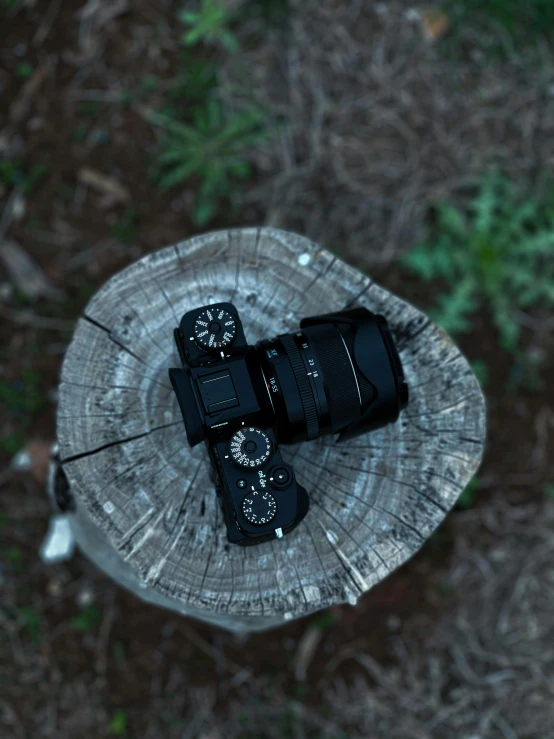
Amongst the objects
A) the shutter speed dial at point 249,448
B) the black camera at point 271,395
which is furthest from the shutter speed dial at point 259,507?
the shutter speed dial at point 249,448

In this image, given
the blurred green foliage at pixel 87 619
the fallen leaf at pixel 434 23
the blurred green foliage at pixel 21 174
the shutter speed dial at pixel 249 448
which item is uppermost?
the fallen leaf at pixel 434 23

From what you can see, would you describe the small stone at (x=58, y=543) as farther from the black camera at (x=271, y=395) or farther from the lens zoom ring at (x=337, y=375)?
the lens zoom ring at (x=337, y=375)

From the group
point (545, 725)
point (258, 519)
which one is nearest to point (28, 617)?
point (258, 519)

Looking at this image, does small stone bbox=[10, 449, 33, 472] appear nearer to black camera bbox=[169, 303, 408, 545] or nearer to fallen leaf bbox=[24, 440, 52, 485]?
fallen leaf bbox=[24, 440, 52, 485]

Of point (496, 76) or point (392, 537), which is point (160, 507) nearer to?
point (392, 537)

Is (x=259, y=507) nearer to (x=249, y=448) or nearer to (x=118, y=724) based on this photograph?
(x=249, y=448)

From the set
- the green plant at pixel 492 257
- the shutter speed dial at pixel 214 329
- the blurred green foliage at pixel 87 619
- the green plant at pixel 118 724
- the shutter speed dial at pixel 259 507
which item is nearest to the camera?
the shutter speed dial at pixel 259 507

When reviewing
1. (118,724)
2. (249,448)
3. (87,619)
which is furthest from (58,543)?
(249,448)

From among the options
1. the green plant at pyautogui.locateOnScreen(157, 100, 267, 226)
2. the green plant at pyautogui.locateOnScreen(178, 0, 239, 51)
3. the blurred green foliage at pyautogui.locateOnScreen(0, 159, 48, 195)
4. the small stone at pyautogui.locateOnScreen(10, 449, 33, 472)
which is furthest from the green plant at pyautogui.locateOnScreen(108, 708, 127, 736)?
the green plant at pyautogui.locateOnScreen(178, 0, 239, 51)
